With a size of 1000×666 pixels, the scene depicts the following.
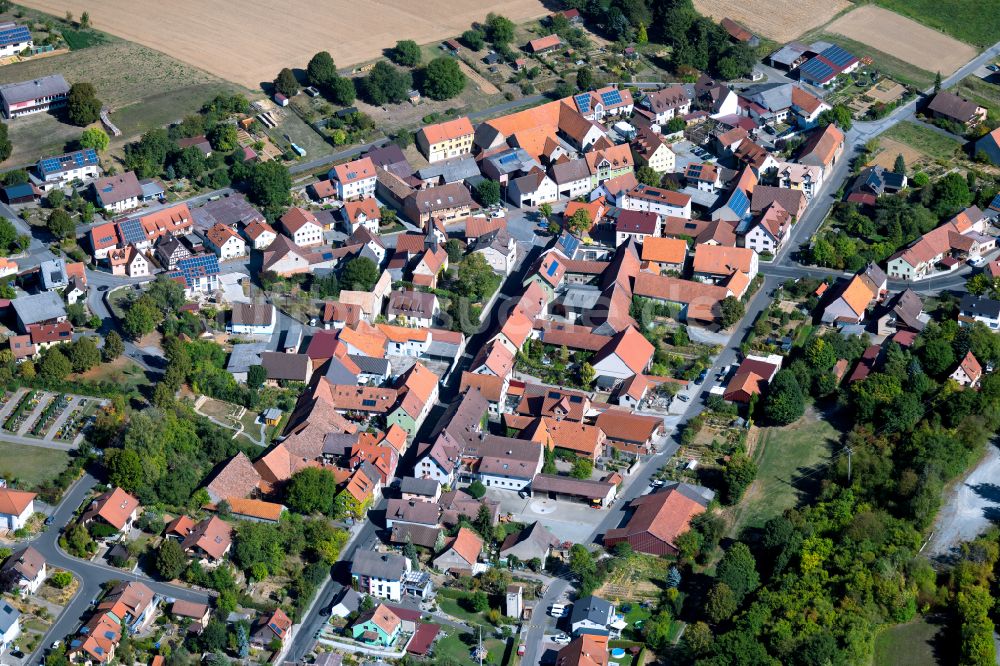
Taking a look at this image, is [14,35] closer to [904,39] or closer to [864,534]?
[904,39]

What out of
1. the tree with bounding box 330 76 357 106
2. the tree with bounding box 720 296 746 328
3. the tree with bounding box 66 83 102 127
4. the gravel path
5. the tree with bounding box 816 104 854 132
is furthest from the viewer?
the tree with bounding box 816 104 854 132

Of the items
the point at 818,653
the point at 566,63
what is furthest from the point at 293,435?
the point at 566,63

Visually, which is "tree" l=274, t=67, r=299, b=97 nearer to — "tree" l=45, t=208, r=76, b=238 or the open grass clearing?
"tree" l=45, t=208, r=76, b=238

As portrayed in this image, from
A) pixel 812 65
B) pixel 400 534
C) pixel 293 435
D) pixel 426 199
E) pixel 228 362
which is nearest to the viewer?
pixel 400 534

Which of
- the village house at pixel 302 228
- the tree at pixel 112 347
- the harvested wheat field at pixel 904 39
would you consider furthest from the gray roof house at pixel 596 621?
the harvested wheat field at pixel 904 39

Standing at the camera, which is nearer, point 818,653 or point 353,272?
point 818,653

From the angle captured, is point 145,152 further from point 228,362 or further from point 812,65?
point 812,65

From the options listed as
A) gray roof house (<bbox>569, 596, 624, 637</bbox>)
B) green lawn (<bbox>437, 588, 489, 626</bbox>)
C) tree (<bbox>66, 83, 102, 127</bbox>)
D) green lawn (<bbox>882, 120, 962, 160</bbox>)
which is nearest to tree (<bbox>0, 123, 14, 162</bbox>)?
tree (<bbox>66, 83, 102, 127</bbox>)

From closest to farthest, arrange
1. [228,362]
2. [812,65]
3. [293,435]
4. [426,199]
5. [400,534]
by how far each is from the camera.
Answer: [400,534]
[293,435]
[228,362]
[426,199]
[812,65]

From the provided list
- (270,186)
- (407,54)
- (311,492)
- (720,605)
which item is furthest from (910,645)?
(407,54)
